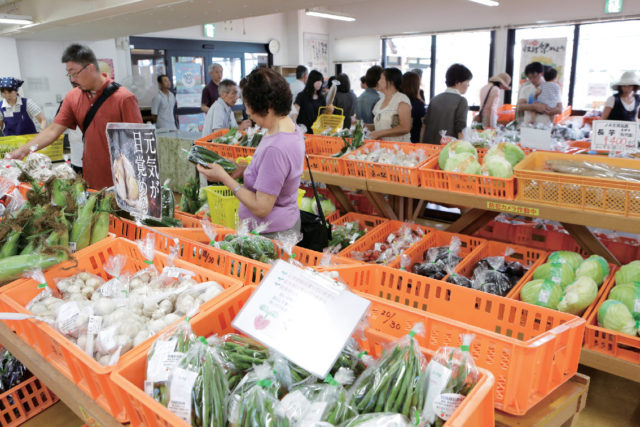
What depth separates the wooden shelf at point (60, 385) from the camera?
45.8 inches

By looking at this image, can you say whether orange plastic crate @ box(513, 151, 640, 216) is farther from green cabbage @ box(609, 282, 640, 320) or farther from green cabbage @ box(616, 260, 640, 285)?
green cabbage @ box(609, 282, 640, 320)

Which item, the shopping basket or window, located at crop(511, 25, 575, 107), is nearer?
the shopping basket

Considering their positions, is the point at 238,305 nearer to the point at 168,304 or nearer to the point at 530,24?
the point at 168,304

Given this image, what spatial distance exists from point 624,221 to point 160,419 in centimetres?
230

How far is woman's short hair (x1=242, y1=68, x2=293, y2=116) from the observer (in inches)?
82.2

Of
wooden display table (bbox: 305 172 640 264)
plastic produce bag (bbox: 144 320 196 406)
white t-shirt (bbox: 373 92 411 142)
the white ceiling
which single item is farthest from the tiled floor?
the white ceiling

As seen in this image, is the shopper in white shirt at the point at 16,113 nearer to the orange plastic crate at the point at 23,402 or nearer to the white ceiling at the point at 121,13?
the white ceiling at the point at 121,13

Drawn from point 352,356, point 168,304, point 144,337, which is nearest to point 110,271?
point 168,304

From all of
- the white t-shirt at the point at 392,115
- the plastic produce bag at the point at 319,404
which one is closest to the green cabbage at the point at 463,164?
the white t-shirt at the point at 392,115

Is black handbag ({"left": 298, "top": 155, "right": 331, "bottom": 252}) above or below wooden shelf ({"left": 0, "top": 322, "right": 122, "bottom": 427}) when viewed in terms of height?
above

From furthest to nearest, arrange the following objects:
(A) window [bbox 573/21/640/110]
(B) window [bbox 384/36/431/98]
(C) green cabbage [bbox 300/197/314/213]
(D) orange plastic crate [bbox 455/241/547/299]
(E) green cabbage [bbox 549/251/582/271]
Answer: (B) window [bbox 384/36/431/98] → (A) window [bbox 573/21/640/110] → (C) green cabbage [bbox 300/197/314/213] → (D) orange plastic crate [bbox 455/241/547/299] → (E) green cabbage [bbox 549/251/582/271]

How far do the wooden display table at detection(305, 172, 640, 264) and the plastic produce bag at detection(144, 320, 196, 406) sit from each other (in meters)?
2.08

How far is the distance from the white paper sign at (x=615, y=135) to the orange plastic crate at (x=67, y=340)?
2731mm

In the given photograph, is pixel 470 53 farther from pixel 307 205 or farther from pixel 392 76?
pixel 307 205
